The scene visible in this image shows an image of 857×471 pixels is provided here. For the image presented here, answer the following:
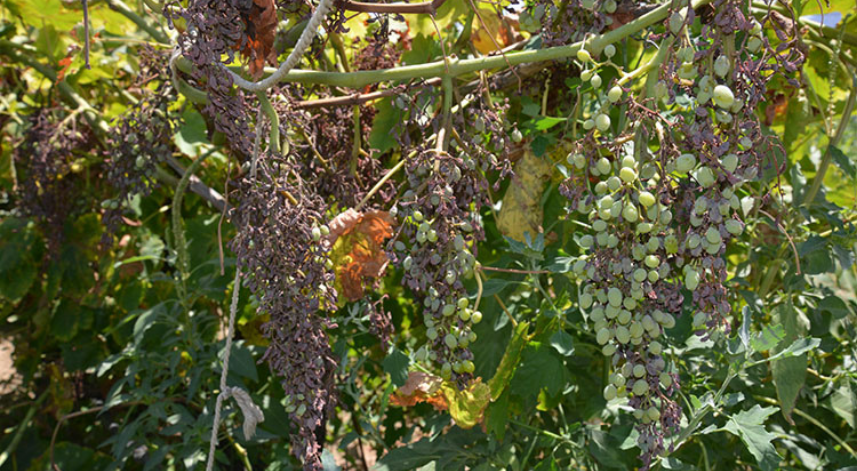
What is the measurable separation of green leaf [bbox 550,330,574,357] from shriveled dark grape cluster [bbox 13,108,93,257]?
1303 mm

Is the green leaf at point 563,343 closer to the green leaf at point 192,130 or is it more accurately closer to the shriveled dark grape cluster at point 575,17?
the shriveled dark grape cluster at point 575,17

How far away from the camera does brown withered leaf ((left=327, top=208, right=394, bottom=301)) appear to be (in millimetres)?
1081

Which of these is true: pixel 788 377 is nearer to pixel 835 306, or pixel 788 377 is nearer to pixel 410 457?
pixel 835 306

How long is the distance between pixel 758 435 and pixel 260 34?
90cm

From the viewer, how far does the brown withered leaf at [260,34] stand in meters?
0.86

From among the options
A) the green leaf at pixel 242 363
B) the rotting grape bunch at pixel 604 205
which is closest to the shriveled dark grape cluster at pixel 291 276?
the rotting grape bunch at pixel 604 205

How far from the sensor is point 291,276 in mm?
908

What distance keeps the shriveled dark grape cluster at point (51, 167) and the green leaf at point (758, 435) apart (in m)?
1.59

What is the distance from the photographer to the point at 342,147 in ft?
3.99

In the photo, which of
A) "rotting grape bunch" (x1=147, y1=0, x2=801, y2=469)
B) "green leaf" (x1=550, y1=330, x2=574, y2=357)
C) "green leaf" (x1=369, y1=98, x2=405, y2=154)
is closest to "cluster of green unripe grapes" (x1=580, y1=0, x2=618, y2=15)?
"rotting grape bunch" (x1=147, y1=0, x2=801, y2=469)

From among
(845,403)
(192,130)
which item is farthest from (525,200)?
(192,130)

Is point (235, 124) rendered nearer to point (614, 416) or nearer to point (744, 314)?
point (744, 314)

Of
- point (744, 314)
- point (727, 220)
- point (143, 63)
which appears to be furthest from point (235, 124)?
point (744, 314)

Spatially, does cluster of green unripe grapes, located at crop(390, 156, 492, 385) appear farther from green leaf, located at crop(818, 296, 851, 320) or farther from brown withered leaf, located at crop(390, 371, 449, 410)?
green leaf, located at crop(818, 296, 851, 320)
